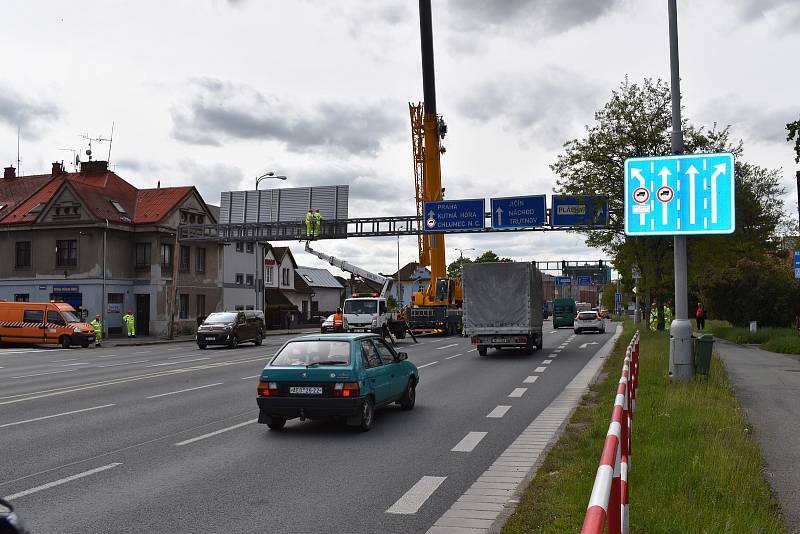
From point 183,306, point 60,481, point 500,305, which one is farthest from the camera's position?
point 183,306

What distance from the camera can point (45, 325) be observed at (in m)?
38.0

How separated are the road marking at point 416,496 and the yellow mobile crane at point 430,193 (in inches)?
1235

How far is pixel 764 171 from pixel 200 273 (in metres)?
40.2

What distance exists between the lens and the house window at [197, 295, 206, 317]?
2186 inches

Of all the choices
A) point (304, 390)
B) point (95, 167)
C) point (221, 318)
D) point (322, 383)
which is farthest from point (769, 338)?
point (95, 167)

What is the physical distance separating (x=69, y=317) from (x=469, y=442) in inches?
1291

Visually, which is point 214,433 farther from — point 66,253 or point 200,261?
point 200,261

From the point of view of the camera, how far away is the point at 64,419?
12.6 metres

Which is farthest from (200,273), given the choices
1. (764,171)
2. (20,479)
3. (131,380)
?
(20,479)

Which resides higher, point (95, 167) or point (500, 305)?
point (95, 167)

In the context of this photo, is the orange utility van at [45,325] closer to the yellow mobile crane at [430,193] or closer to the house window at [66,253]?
the house window at [66,253]

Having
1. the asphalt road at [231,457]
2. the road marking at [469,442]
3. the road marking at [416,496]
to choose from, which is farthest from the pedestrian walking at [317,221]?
the road marking at [416,496]

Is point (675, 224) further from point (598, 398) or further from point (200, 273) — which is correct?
point (200, 273)

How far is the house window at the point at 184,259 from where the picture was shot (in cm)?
5350
